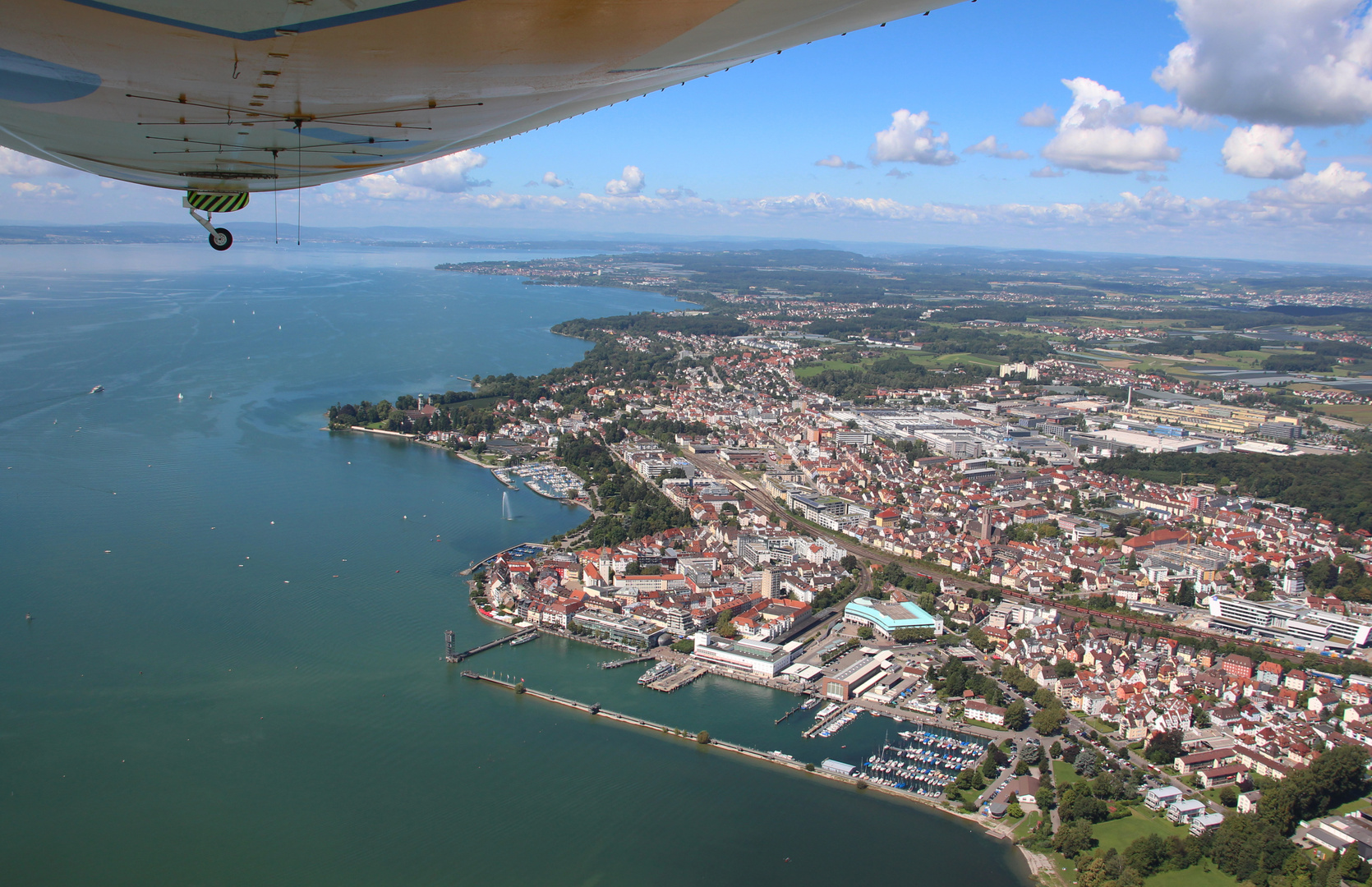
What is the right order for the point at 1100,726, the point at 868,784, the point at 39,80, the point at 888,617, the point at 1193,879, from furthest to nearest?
the point at 888,617
the point at 1100,726
the point at 868,784
the point at 1193,879
the point at 39,80

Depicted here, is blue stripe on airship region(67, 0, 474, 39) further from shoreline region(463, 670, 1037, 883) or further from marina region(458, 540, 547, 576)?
marina region(458, 540, 547, 576)

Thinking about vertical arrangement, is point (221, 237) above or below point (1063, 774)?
above

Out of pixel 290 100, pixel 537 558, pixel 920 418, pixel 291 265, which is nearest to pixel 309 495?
pixel 537 558

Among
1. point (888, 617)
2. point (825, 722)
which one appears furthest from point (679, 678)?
point (888, 617)

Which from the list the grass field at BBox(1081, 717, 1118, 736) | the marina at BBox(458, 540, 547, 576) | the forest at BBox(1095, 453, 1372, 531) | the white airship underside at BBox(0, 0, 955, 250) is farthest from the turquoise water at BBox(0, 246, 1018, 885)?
the forest at BBox(1095, 453, 1372, 531)

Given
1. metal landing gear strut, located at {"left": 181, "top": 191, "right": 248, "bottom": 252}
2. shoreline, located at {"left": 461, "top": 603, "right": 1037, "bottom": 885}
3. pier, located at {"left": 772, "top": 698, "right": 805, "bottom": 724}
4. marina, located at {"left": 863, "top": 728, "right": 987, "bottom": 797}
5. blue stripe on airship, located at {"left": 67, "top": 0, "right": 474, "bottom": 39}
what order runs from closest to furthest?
blue stripe on airship, located at {"left": 67, "top": 0, "right": 474, "bottom": 39} → metal landing gear strut, located at {"left": 181, "top": 191, "right": 248, "bottom": 252} → shoreline, located at {"left": 461, "top": 603, "right": 1037, "bottom": 885} → marina, located at {"left": 863, "top": 728, "right": 987, "bottom": 797} → pier, located at {"left": 772, "top": 698, "right": 805, "bottom": 724}

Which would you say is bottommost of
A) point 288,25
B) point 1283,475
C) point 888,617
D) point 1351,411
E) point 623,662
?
point 623,662

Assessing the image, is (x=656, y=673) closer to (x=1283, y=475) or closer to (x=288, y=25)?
(x=288, y=25)
